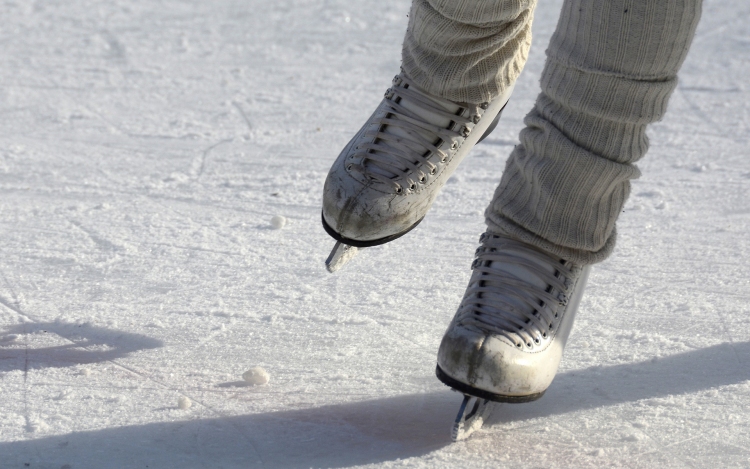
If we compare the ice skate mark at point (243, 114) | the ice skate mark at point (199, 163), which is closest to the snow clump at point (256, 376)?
the ice skate mark at point (199, 163)

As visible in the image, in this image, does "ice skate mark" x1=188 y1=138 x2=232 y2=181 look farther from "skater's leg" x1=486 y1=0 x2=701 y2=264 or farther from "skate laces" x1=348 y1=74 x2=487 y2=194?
"skater's leg" x1=486 y1=0 x2=701 y2=264

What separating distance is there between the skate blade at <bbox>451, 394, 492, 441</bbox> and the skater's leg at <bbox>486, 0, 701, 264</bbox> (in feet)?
0.76

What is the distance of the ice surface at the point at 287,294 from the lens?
1129 millimetres

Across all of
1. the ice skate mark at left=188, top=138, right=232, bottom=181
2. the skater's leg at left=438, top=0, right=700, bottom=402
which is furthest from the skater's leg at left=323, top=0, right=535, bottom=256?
the ice skate mark at left=188, top=138, right=232, bottom=181

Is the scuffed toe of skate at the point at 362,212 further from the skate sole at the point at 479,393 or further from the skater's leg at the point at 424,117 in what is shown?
the skate sole at the point at 479,393

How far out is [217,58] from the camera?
9.84ft

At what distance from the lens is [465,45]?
49.9 inches

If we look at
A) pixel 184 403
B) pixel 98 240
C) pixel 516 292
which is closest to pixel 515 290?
pixel 516 292

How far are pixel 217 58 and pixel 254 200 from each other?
121cm

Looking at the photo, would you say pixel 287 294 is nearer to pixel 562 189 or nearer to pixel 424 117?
pixel 424 117

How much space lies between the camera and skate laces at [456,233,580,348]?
1.13 m

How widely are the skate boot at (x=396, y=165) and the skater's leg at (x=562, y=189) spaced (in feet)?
0.41

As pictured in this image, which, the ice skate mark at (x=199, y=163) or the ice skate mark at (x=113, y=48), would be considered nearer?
the ice skate mark at (x=199, y=163)

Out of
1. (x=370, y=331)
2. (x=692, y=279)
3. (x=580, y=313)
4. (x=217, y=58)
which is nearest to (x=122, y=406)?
(x=370, y=331)
